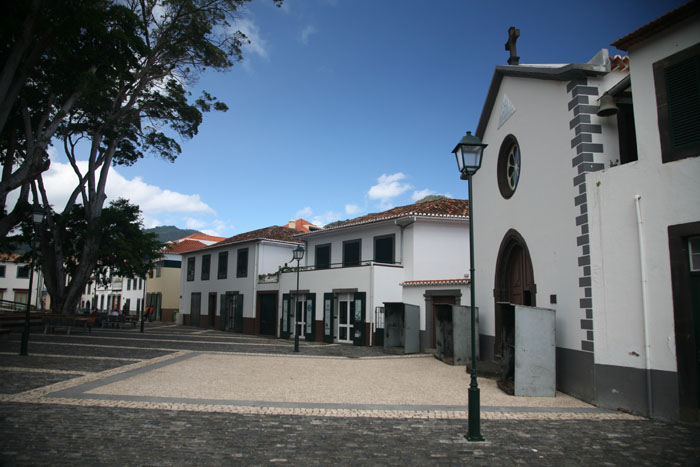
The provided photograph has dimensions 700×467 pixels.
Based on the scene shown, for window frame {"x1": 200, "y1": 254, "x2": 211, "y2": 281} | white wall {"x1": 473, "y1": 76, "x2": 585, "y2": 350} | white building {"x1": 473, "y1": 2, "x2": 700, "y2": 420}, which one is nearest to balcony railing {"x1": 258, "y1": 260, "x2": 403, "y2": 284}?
white wall {"x1": 473, "y1": 76, "x2": 585, "y2": 350}

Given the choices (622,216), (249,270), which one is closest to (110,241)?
(249,270)

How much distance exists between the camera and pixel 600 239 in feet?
26.7

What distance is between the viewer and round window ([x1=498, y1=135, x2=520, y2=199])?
39.3 ft

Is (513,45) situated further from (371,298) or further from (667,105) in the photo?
(371,298)

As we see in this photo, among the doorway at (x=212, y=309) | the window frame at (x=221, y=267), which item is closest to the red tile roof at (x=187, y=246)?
the doorway at (x=212, y=309)

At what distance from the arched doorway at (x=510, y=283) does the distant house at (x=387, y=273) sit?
4.58 m

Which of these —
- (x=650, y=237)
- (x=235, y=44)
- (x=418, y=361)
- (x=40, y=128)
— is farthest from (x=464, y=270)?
(x=40, y=128)

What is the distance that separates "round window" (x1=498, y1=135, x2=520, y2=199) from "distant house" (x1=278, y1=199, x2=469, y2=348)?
562cm

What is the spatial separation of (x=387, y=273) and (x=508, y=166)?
8.32 meters

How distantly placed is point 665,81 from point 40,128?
18023 mm

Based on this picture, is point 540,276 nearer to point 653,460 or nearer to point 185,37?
point 653,460

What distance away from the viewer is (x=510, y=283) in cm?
1233

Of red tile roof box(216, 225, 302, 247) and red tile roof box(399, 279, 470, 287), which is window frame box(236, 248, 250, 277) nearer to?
red tile roof box(216, 225, 302, 247)

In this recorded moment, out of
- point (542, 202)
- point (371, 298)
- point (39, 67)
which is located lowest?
point (371, 298)
